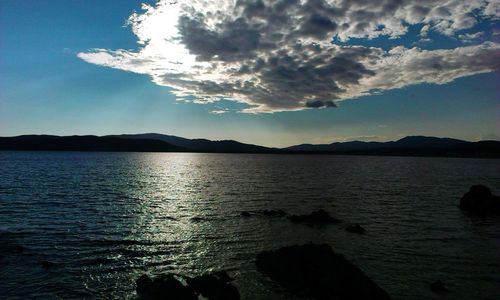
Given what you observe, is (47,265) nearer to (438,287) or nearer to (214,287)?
(214,287)

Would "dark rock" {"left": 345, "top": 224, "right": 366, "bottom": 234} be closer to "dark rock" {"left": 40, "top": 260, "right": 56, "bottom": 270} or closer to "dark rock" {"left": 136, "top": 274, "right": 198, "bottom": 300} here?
"dark rock" {"left": 136, "top": 274, "right": 198, "bottom": 300}

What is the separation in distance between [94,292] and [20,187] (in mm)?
61588

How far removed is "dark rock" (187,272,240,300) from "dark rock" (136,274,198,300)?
941mm

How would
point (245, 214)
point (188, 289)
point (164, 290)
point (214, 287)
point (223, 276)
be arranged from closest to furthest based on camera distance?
point (164, 290) < point (188, 289) < point (214, 287) < point (223, 276) < point (245, 214)

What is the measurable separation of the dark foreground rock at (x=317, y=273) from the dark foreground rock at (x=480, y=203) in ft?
127

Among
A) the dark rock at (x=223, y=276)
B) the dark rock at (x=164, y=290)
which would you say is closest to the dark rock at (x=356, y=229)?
the dark rock at (x=223, y=276)

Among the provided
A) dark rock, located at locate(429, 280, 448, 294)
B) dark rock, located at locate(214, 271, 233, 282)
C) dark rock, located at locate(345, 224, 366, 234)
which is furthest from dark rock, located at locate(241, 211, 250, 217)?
dark rock, located at locate(429, 280, 448, 294)

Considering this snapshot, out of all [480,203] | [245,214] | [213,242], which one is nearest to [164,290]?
[213,242]

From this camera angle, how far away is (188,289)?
64.2 feet

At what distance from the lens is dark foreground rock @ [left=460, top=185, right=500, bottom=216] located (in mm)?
49688

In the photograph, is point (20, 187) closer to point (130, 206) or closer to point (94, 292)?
point (130, 206)

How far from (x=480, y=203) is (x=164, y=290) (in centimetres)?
5170

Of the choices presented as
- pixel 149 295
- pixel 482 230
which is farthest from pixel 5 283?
pixel 482 230

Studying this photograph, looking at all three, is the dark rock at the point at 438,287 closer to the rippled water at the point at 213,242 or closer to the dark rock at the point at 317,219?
the rippled water at the point at 213,242
